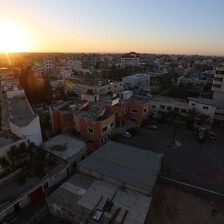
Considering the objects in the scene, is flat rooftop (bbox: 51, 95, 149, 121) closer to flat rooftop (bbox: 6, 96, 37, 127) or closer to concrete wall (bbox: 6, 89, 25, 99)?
flat rooftop (bbox: 6, 96, 37, 127)

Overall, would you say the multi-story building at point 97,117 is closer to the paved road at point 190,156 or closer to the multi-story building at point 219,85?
the paved road at point 190,156

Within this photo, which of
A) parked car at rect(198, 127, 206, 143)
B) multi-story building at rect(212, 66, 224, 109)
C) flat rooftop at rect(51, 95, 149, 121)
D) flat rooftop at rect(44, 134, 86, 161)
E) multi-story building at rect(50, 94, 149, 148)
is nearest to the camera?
flat rooftop at rect(44, 134, 86, 161)

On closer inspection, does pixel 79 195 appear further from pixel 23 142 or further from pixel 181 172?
pixel 181 172

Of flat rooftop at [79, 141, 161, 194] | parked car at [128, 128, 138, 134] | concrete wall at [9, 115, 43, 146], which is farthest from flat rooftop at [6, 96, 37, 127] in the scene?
parked car at [128, 128, 138, 134]

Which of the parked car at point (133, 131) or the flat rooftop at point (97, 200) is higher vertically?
the flat rooftop at point (97, 200)

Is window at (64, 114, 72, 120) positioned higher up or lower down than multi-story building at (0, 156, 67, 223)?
higher up

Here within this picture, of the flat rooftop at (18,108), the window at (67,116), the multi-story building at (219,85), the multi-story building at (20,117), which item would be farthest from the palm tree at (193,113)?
the flat rooftop at (18,108)

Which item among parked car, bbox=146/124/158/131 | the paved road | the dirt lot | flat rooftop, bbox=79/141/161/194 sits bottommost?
the dirt lot
